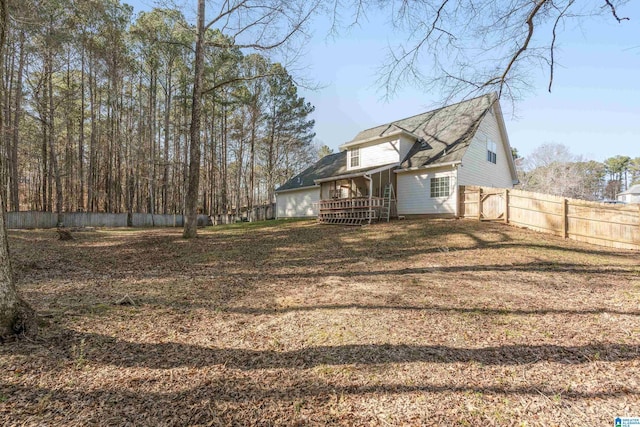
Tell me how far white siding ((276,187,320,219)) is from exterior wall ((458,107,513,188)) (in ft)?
32.3

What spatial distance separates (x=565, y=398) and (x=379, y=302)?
2334 millimetres

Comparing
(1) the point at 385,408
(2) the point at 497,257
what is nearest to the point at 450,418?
(1) the point at 385,408

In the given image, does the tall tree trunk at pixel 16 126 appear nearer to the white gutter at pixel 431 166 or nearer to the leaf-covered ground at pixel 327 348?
the leaf-covered ground at pixel 327 348

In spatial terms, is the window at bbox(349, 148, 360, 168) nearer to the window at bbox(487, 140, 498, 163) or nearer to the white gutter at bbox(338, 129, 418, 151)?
the white gutter at bbox(338, 129, 418, 151)

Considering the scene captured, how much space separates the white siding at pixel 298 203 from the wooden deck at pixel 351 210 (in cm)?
414

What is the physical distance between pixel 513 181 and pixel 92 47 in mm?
29698

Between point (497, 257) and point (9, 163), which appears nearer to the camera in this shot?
point (497, 257)

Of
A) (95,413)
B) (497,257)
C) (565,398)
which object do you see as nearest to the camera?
(95,413)

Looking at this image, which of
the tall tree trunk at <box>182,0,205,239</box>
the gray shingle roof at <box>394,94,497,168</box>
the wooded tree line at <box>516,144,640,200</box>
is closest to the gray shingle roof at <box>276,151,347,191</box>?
the gray shingle roof at <box>394,94,497,168</box>

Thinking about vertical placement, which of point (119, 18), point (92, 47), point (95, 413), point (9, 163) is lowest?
point (95, 413)

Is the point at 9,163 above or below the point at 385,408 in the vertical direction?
above

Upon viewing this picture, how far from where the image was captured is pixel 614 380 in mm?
2568

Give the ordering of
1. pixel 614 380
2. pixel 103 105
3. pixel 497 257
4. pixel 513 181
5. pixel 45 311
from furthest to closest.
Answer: pixel 103 105
pixel 513 181
pixel 497 257
pixel 45 311
pixel 614 380

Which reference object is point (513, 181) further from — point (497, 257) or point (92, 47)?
point (92, 47)
